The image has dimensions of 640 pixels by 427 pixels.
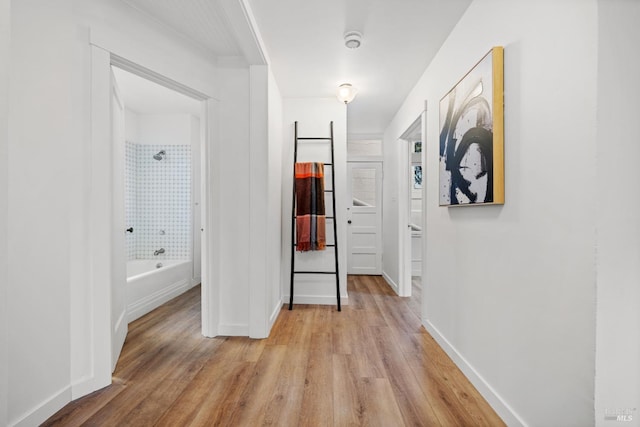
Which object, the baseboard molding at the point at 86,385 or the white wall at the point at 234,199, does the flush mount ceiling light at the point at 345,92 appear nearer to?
the white wall at the point at 234,199

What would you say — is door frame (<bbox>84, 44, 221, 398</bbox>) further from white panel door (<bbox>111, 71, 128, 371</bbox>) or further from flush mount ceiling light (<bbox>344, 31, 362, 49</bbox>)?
flush mount ceiling light (<bbox>344, 31, 362, 49</bbox>)

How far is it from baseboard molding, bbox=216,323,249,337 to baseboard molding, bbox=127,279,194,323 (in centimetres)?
95

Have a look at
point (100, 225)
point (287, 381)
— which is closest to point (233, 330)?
point (287, 381)

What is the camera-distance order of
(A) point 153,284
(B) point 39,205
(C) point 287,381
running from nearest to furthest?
1. (B) point 39,205
2. (C) point 287,381
3. (A) point 153,284

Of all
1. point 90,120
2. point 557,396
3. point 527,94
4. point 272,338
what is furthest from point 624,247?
point 90,120

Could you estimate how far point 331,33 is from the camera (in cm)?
227

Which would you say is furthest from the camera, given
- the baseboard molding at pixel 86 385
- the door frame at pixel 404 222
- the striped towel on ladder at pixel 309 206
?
the door frame at pixel 404 222

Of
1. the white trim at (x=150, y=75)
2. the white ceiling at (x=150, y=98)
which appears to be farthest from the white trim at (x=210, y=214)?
the white ceiling at (x=150, y=98)

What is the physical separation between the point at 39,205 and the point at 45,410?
97 centimetres

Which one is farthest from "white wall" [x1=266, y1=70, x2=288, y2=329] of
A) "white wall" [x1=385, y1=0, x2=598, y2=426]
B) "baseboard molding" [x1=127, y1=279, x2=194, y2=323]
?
"white wall" [x1=385, y1=0, x2=598, y2=426]

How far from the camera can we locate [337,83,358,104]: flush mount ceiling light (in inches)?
122

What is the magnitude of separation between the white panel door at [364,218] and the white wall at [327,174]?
163cm

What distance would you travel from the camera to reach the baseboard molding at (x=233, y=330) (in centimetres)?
261

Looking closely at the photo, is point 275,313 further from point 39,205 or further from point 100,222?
point 39,205
